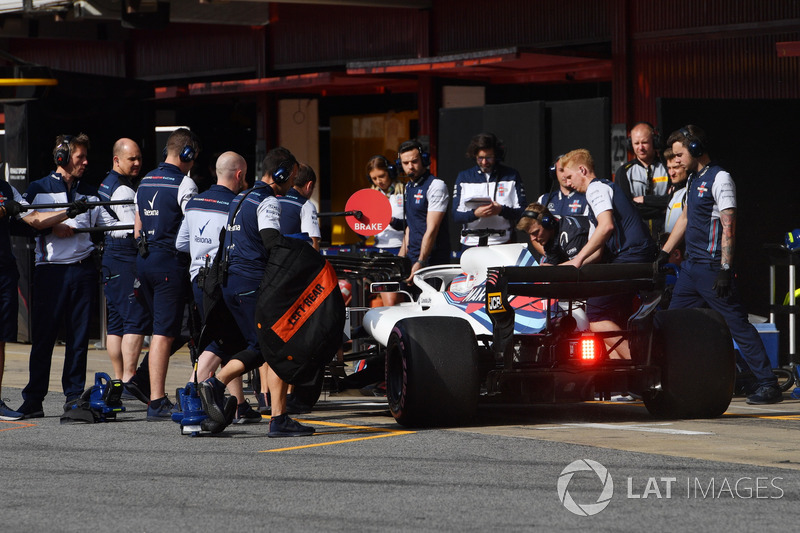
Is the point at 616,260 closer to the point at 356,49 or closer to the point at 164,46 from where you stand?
the point at 356,49

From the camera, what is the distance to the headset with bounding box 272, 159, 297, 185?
8.89 meters

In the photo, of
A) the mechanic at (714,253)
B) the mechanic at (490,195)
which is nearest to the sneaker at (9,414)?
the mechanic at (490,195)

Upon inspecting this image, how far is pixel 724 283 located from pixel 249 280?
3.74 m

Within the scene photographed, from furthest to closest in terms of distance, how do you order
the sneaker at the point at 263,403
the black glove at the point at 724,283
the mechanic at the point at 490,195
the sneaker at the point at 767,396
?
1. the mechanic at the point at 490,195
2. the sneaker at the point at 767,396
3. the black glove at the point at 724,283
4. the sneaker at the point at 263,403

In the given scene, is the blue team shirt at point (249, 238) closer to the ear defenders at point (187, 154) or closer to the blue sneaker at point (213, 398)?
the blue sneaker at point (213, 398)

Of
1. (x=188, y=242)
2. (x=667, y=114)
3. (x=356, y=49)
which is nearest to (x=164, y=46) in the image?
(x=356, y=49)

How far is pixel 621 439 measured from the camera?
830 centimetres

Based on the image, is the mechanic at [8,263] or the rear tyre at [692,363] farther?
the mechanic at [8,263]

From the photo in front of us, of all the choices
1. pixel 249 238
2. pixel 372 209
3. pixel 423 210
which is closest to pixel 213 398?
pixel 249 238

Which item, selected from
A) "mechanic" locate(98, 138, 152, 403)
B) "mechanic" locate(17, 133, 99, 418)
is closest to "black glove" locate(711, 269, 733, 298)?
"mechanic" locate(98, 138, 152, 403)

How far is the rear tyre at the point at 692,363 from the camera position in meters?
9.03

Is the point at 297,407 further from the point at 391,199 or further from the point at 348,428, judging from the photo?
the point at 391,199

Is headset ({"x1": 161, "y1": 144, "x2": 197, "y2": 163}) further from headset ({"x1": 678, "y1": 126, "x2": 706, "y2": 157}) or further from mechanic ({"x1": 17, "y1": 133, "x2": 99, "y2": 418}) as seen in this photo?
headset ({"x1": 678, "y1": 126, "x2": 706, "y2": 157})

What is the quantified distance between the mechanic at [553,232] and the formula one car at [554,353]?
35cm
